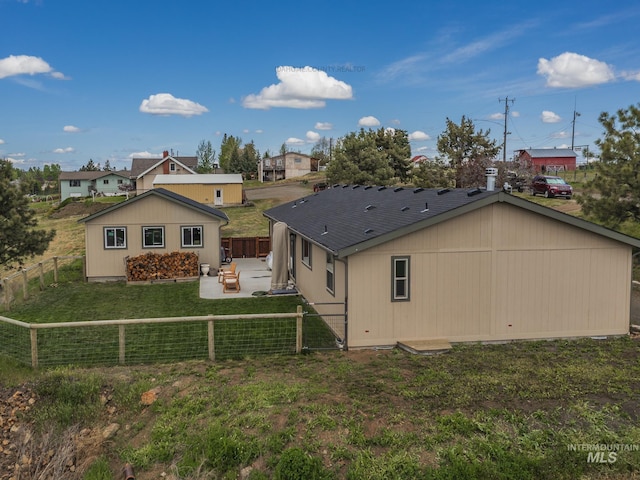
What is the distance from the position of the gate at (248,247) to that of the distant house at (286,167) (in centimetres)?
5408

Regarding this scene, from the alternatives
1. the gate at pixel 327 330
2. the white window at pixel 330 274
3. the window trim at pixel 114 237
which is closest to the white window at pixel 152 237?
the window trim at pixel 114 237

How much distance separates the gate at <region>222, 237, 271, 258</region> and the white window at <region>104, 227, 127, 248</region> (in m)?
6.34

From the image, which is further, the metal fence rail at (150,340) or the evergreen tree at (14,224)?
the evergreen tree at (14,224)

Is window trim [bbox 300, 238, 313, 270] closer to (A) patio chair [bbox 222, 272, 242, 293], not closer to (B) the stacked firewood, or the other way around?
(A) patio chair [bbox 222, 272, 242, 293]

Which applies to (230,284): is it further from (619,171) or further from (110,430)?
(619,171)

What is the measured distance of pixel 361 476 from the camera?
6191 mm

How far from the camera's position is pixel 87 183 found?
→ 74688mm

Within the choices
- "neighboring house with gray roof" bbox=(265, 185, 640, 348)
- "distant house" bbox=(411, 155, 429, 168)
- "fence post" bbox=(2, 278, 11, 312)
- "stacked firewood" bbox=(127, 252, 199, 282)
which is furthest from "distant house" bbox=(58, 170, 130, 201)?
"neighboring house with gray roof" bbox=(265, 185, 640, 348)

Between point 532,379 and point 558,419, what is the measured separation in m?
1.58

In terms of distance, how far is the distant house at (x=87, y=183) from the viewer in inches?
2913

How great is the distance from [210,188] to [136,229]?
2252cm

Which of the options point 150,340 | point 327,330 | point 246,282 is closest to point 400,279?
point 327,330

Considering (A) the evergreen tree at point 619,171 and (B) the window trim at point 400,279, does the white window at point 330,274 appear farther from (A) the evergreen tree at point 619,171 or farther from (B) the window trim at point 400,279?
(A) the evergreen tree at point 619,171

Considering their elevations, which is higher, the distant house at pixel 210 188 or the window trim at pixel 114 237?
the distant house at pixel 210 188
